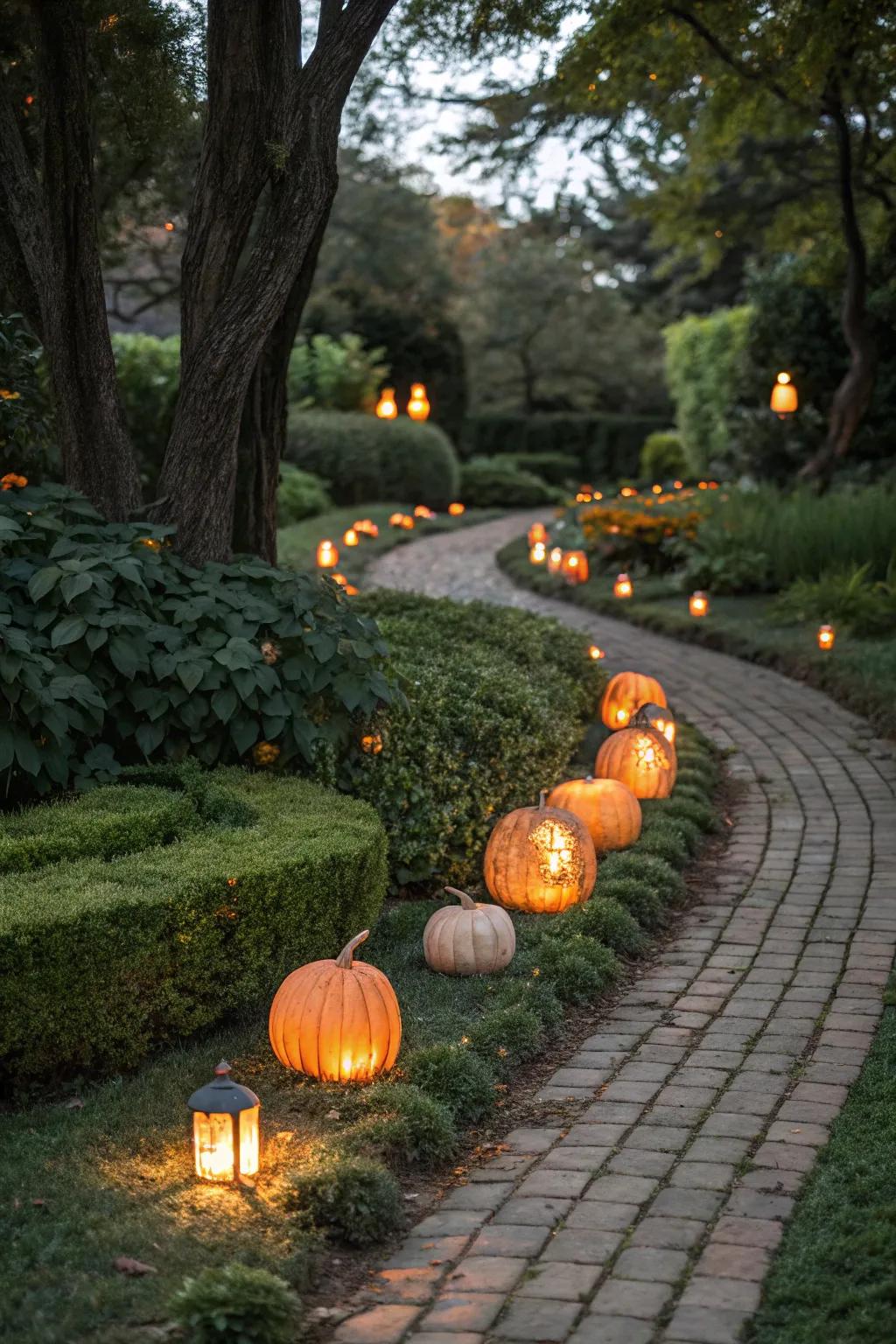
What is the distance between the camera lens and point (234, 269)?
675cm

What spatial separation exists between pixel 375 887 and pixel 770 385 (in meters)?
14.5

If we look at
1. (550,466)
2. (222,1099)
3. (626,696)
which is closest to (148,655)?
(222,1099)

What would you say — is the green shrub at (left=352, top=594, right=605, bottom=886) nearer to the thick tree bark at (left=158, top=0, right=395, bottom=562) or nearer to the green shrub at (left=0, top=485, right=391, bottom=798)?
the green shrub at (left=0, top=485, right=391, bottom=798)

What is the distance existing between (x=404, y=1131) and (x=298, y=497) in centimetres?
1733

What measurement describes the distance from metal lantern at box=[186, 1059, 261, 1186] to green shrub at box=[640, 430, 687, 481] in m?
28.0

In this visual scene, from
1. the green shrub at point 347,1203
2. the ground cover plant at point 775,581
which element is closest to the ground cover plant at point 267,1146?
the green shrub at point 347,1203

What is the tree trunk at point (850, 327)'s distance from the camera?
12.8 m

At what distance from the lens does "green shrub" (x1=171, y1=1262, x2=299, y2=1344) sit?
9.71 feet

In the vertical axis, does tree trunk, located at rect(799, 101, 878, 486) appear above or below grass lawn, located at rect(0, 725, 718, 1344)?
above

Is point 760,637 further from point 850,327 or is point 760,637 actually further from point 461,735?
point 461,735

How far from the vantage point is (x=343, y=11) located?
6.42 metres

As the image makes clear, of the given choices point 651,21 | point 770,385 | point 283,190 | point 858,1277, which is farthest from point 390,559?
point 858,1277

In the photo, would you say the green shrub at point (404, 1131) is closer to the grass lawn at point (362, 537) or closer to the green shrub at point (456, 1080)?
the green shrub at point (456, 1080)

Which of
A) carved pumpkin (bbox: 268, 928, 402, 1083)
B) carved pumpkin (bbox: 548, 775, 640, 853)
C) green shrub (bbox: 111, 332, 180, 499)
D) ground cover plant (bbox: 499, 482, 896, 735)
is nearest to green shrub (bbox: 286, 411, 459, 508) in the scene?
green shrub (bbox: 111, 332, 180, 499)
